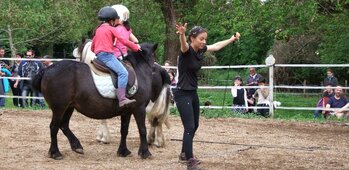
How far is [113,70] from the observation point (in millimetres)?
8203

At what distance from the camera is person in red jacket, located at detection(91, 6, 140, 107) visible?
812 cm

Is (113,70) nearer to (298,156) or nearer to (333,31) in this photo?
(298,156)

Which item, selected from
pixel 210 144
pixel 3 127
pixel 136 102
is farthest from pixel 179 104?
pixel 3 127

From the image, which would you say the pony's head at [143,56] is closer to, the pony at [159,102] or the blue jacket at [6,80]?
the pony at [159,102]

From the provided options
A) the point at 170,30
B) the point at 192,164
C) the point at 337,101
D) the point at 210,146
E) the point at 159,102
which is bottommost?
the point at 210,146

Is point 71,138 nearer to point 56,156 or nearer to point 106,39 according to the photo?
point 56,156

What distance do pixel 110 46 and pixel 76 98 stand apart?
2.80ft

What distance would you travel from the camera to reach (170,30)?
24.0m

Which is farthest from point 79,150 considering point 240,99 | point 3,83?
point 3,83

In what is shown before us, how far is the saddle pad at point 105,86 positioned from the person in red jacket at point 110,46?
0.35 feet

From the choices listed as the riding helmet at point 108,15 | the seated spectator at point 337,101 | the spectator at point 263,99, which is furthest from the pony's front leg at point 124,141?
the seated spectator at point 337,101

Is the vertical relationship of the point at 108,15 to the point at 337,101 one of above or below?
above

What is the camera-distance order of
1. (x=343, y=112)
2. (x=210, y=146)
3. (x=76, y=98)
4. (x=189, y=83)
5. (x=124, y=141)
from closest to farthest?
(x=189, y=83)
(x=76, y=98)
(x=124, y=141)
(x=210, y=146)
(x=343, y=112)

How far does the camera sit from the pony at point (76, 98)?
805 cm
